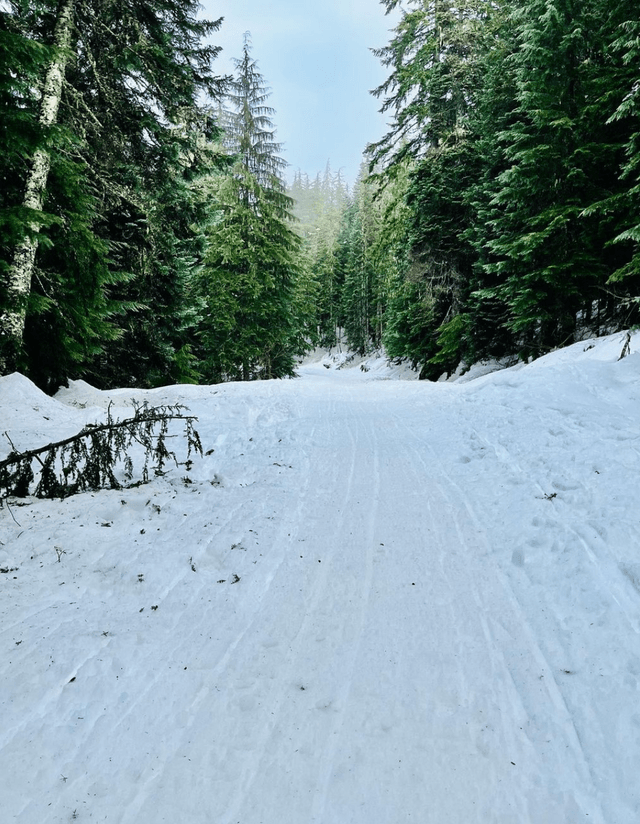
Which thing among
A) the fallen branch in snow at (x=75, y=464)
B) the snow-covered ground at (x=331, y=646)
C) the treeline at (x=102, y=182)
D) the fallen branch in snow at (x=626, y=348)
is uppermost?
the treeline at (x=102, y=182)

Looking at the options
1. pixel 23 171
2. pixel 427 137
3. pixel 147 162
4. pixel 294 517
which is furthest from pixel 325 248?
pixel 294 517

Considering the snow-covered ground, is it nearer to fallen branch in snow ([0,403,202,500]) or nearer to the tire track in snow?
the tire track in snow

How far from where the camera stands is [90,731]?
6.68 feet

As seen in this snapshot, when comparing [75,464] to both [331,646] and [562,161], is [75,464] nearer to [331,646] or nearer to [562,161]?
[331,646]

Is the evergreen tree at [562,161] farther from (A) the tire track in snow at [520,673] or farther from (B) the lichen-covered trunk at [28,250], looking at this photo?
(B) the lichen-covered trunk at [28,250]

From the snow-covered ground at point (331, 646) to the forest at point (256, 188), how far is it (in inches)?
147

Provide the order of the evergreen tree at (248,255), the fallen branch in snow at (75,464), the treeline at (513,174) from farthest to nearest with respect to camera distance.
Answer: the evergreen tree at (248,255)
the treeline at (513,174)
the fallen branch in snow at (75,464)

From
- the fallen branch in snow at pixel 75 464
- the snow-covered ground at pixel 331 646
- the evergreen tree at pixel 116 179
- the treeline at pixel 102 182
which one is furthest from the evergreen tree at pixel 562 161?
the fallen branch in snow at pixel 75 464

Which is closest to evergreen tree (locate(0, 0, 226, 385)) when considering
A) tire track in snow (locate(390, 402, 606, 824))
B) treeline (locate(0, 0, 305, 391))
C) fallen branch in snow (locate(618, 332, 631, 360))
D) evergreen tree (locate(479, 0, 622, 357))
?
treeline (locate(0, 0, 305, 391))

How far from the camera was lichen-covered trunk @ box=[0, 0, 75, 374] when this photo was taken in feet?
20.5

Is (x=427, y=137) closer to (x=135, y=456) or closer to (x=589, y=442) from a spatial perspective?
(x=589, y=442)

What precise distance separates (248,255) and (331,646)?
57.0ft

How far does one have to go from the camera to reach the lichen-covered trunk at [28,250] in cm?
626

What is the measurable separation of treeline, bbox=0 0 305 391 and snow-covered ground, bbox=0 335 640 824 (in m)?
2.95
